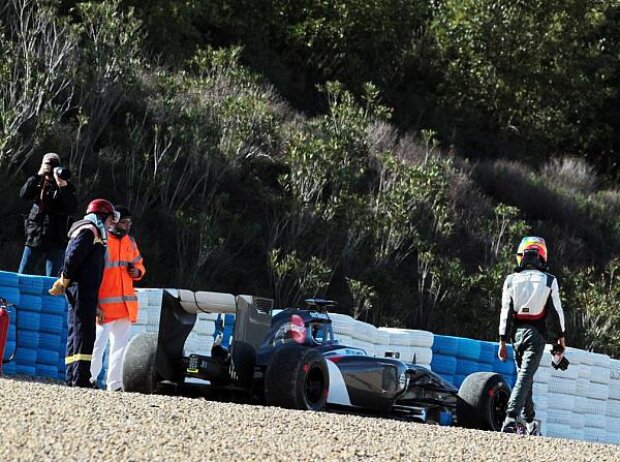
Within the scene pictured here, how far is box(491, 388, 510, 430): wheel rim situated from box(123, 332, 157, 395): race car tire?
3.13 metres

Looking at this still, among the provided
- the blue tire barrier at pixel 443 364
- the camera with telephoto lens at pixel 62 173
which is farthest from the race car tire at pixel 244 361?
the blue tire barrier at pixel 443 364

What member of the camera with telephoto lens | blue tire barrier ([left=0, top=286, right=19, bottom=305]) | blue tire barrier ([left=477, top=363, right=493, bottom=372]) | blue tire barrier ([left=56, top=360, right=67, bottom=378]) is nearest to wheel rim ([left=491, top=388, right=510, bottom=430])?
blue tire barrier ([left=477, top=363, right=493, bottom=372])

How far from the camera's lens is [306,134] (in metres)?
26.7

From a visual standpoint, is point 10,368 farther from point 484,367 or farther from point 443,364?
point 484,367

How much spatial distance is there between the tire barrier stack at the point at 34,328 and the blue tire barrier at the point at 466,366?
15.7 ft

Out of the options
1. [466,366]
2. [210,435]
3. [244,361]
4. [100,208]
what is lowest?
[210,435]

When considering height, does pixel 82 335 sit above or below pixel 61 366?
above

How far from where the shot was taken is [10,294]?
13516 mm

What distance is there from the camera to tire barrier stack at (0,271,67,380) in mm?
13492

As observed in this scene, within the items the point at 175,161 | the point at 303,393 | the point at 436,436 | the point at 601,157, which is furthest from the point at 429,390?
the point at 601,157

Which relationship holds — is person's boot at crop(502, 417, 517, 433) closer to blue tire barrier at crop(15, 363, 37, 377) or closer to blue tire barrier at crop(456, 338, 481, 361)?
blue tire barrier at crop(456, 338, 481, 361)

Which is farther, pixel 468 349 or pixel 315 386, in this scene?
pixel 468 349

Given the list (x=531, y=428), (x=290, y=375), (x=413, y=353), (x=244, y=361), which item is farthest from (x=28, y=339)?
(x=531, y=428)

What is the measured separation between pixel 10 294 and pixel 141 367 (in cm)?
269
